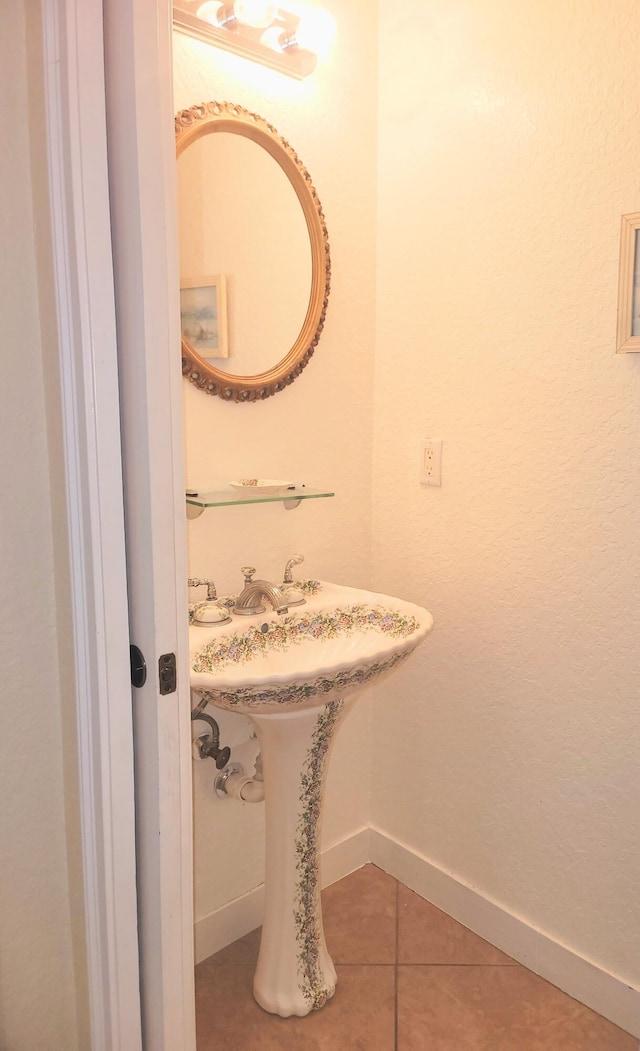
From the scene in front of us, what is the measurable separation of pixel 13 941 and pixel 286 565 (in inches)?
36.2

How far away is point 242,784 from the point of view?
1.60 metres

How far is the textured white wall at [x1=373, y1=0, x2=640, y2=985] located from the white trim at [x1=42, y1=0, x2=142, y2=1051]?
0.96 metres

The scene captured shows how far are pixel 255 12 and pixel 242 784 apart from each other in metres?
1.60

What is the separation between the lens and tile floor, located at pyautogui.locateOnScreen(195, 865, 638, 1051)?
148cm

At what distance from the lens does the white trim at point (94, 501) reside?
0.82 meters

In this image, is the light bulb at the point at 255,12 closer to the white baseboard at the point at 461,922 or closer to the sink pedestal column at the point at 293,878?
the sink pedestal column at the point at 293,878

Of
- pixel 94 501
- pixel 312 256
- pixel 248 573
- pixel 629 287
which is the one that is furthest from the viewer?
pixel 312 256

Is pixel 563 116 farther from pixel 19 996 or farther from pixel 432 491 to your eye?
pixel 19 996

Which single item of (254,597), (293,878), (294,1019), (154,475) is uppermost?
(154,475)

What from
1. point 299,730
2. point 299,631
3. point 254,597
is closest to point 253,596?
point 254,597

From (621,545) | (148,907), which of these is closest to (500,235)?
(621,545)

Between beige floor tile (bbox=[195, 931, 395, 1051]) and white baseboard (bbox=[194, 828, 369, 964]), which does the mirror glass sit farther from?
beige floor tile (bbox=[195, 931, 395, 1051])

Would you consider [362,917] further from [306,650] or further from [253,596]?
[253,596]

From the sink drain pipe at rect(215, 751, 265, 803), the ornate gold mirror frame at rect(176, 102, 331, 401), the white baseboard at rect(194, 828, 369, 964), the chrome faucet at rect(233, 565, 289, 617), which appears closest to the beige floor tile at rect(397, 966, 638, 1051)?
the white baseboard at rect(194, 828, 369, 964)
